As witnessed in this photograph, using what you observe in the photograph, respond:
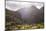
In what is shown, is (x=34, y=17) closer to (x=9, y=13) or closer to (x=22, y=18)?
(x=22, y=18)

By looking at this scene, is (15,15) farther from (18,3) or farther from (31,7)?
(31,7)

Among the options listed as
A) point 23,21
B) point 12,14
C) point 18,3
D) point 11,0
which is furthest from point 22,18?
point 11,0

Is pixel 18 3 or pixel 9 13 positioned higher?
pixel 18 3

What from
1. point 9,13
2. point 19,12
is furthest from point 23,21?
point 9,13

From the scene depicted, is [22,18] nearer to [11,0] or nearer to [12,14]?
[12,14]
